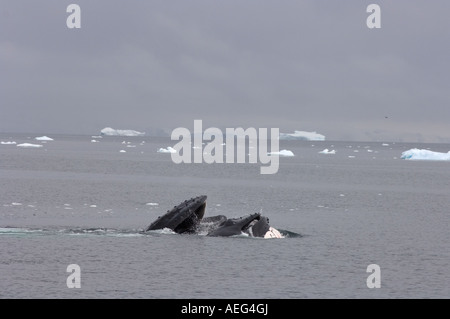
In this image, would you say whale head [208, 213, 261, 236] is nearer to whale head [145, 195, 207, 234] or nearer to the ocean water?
the ocean water

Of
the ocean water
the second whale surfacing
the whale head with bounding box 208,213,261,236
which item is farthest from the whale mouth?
the whale head with bounding box 208,213,261,236

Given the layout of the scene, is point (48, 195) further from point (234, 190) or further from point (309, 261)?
point (309, 261)

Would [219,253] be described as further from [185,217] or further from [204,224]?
[204,224]

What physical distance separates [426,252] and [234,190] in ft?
148

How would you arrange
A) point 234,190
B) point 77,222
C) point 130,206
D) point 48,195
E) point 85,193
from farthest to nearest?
point 234,190, point 85,193, point 48,195, point 130,206, point 77,222

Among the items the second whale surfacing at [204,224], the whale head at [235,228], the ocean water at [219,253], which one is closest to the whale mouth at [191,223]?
the second whale surfacing at [204,224]

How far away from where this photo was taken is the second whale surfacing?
117ft

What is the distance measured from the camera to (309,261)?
1240 inches

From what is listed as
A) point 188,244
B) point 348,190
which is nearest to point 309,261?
point 188,244

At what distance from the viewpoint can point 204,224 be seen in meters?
37.6

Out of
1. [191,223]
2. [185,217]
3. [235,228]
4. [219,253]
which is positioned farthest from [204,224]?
[219,253]
